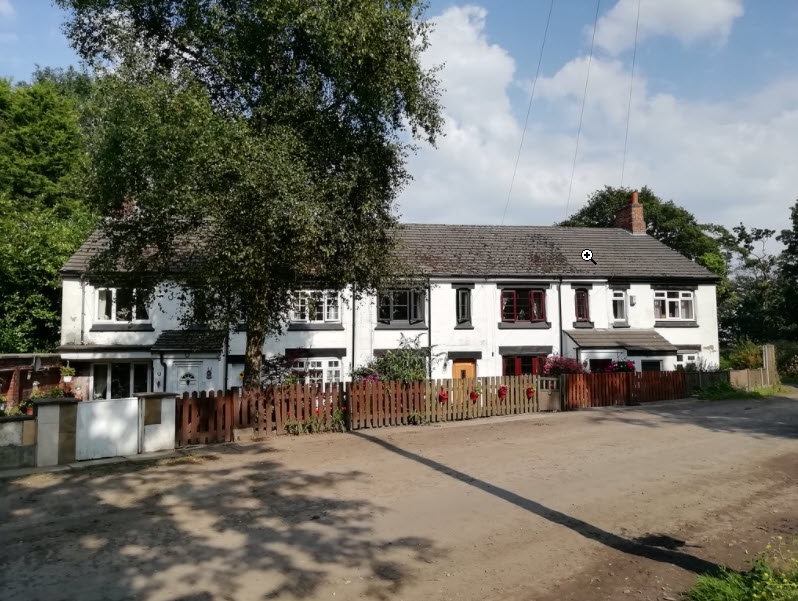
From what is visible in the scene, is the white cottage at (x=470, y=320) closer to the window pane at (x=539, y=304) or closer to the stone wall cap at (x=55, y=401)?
the window pane at (x=539, y=304)

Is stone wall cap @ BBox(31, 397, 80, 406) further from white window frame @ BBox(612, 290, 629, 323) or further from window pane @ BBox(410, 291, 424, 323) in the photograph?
white window frame @ BBox(612, 290, 629, 323)

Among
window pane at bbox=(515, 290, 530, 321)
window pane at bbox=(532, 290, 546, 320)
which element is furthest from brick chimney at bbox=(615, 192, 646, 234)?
window pane at bbox=(515, 290, 530, 321)

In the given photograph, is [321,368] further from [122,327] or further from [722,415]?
[722,415]

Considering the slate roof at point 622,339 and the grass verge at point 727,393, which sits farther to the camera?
the slate roof at point 622,339

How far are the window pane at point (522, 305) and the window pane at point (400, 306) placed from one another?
5.24 meters

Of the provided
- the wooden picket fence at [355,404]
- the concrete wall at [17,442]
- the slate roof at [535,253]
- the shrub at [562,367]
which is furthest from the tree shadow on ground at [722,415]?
the concrete wall at [17,442]

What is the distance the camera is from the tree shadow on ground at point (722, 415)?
15.4m

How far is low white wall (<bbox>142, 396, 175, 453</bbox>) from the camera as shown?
487 inches

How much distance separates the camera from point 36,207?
29.5 meters

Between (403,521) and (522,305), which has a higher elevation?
(522,305)


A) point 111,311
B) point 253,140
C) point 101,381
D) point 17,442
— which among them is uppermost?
point 253,140

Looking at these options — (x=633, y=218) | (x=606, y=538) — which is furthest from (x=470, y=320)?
(x=606, y=538)

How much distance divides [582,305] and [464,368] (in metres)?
6.72

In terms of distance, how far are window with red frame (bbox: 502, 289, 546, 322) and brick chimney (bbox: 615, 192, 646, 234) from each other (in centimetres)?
972
